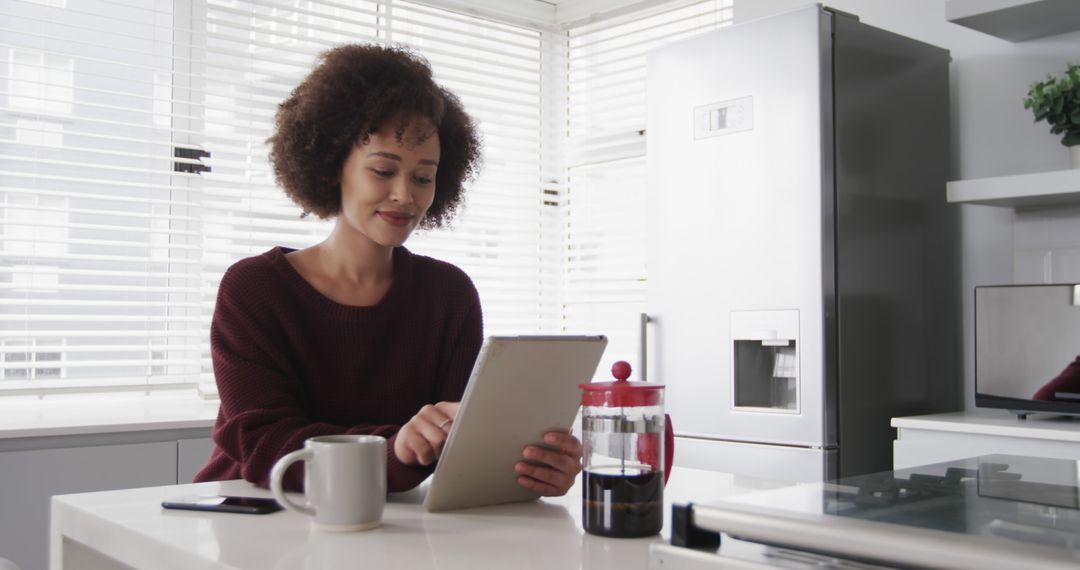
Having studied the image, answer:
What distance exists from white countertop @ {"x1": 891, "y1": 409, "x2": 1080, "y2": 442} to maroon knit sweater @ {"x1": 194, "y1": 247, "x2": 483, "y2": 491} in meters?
1.27

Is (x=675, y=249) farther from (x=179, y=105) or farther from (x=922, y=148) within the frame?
(x=179, y=105)

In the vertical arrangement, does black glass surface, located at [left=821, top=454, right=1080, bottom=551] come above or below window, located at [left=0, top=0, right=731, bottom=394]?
below

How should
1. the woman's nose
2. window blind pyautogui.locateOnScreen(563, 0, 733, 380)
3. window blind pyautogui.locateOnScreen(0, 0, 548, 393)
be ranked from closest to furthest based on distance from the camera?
1. the woman's nose
2. window blind pyautogui.locateOnScreen(0, 0, 548, 393)
3. window blind pyautogui.locateOnScreen(563, 0, 733, 380)

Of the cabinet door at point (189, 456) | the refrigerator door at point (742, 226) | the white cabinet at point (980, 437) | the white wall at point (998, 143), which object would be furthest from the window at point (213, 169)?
the white cabinet at point (980, 437)

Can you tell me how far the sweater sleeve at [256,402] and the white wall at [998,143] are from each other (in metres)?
2.05

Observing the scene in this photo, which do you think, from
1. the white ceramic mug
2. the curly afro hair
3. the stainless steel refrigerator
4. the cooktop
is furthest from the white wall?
the white ceramic mug

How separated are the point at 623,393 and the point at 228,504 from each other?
49 cm

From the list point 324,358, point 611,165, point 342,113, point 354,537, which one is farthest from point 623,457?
point 611,165

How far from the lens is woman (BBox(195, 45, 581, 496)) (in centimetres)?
145

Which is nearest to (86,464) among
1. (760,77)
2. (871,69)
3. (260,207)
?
(260,207)

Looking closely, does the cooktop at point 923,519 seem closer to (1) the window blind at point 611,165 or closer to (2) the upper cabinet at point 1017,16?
(2) the upper cabinet at point 1017,16

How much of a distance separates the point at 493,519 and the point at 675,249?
1.80 meters

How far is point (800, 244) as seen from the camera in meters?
2.52

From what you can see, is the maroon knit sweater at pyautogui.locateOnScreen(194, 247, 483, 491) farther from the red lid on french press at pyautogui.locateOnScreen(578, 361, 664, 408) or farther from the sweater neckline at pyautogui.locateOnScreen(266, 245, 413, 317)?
the red lid on french press at pyautogui.locateOnScreen(578, 361, 664, 408)
